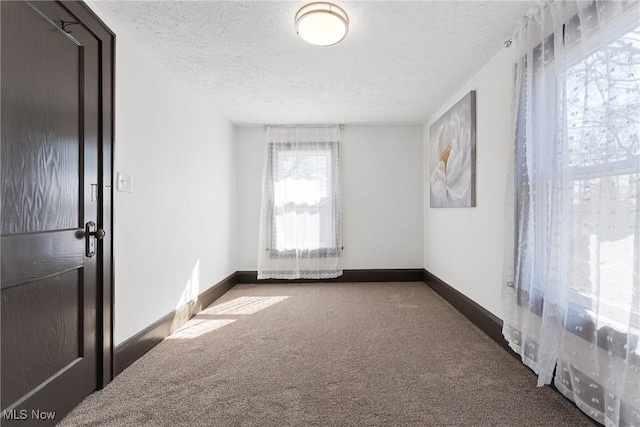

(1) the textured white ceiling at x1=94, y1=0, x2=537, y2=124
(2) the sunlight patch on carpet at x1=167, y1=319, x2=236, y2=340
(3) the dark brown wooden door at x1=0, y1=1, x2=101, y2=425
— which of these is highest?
(1) the textured white ceiling at x1=94, y1=0, x2=537, y2=124

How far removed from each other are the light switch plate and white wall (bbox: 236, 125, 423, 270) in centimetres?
254

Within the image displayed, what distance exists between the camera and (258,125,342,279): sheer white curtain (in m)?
4.64

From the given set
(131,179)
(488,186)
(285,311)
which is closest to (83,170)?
(131,179)

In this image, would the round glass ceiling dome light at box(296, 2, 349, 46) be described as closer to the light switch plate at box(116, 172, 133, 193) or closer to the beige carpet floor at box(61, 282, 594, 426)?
the light switch plate at box(116, 172, 133, 193)

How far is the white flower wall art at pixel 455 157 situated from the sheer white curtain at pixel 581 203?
3.10ft

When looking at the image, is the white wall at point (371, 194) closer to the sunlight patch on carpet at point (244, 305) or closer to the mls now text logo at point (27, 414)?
the sunlight patch on carpet at point (244, 305)

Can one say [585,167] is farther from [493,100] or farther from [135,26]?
[135,26]

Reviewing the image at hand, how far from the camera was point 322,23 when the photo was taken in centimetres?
194

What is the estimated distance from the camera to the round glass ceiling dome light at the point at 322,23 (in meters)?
1.88

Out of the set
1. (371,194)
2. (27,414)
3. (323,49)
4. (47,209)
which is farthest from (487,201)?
(27,414)

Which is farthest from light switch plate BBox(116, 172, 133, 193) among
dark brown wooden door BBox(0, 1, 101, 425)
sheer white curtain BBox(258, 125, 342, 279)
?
sheer white curtain BBox(258, 125, 342, 279)

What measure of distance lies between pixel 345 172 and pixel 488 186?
7.73 feet

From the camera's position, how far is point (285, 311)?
338 cm

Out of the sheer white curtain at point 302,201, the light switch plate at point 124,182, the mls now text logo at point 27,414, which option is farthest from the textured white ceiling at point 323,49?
the mls now text logo at point 27,414
